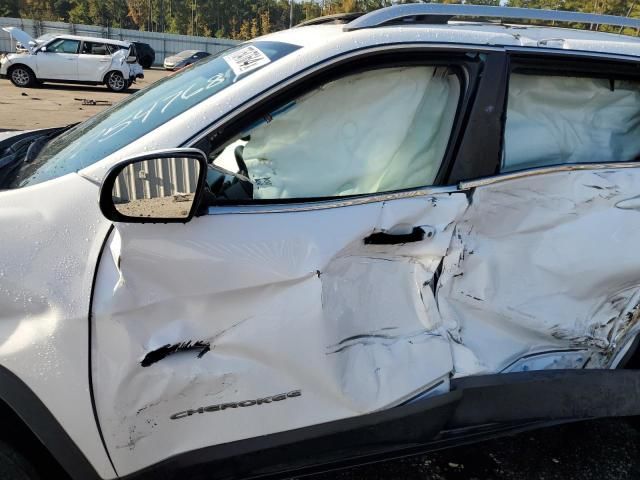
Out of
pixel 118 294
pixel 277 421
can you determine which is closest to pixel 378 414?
pixel 277 421

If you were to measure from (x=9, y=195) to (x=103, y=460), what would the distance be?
83cm

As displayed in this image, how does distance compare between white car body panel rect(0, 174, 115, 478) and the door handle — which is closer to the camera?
white car body panel rect(0, 174, 115, 478)

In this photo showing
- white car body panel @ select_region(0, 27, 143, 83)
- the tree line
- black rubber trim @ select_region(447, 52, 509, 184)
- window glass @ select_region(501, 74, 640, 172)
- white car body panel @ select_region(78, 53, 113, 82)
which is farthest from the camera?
the tree line

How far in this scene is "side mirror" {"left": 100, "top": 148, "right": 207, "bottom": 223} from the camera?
4.74 ft

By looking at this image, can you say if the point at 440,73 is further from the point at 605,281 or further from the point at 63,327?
the point at 63,327

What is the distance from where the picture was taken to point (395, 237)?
179 centimetres

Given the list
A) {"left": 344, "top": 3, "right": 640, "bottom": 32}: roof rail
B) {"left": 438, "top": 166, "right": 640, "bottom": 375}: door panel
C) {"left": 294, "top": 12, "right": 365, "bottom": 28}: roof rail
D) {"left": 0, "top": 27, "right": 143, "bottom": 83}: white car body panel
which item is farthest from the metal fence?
{"left": 438, "top": 166, "right": 640, "bottom": 375}: door panel

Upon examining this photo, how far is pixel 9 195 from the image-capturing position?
160 cm

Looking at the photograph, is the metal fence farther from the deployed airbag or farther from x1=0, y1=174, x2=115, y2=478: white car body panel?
x1=0, y1=174, x2=115, y2=478: white car body panel

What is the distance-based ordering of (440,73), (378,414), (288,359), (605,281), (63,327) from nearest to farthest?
(63,327) → (288,359) → (378,414) → (440,73) → (605,281)

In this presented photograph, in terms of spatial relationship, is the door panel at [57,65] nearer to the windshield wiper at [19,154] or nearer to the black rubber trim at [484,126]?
the windshield wiper at [19,154]

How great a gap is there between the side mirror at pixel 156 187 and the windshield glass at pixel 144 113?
31cm

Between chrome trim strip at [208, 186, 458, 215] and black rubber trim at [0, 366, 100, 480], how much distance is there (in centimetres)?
71

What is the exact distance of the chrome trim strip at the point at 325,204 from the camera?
1.64 metres
